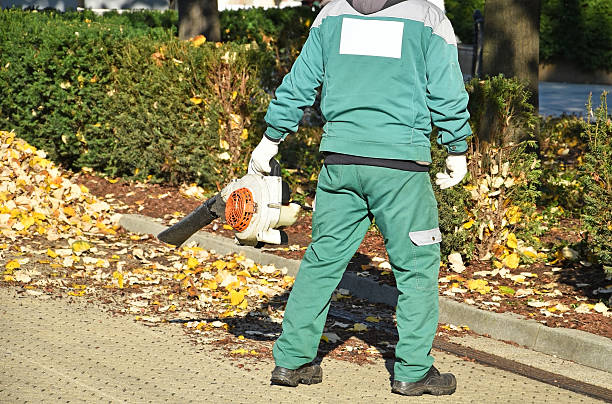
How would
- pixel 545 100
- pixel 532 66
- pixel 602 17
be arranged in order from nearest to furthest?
pixel 532 66 → pixel 545 100 → pixel 602 17

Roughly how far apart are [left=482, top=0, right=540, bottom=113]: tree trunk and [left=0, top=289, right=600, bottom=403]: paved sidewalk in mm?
3895

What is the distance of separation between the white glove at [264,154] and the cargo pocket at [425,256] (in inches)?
31.4

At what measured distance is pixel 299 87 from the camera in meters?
4.64

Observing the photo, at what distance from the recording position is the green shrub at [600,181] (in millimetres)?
6164

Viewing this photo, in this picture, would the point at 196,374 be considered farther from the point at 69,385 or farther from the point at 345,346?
the point at 345,346

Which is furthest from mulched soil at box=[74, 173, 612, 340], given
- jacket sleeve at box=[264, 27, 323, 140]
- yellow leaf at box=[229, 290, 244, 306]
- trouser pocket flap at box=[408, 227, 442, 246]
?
jacket sleeve at box=[264, 27, 323, 140]

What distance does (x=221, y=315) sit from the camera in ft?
20.2

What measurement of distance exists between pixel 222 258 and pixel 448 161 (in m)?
3.47

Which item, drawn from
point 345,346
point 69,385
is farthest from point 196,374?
point 345,346

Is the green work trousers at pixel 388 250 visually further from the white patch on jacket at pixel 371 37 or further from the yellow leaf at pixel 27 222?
the yellow leaf at pixel 27 222

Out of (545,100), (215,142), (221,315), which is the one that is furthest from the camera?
(545,100)

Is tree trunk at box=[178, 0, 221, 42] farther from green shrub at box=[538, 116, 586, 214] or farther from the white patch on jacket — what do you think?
the white patch on jacket

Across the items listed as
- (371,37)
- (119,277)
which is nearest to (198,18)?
(119,277)

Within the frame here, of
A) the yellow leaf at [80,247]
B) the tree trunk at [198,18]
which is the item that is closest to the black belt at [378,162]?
the yellow leaf at [80,247]
